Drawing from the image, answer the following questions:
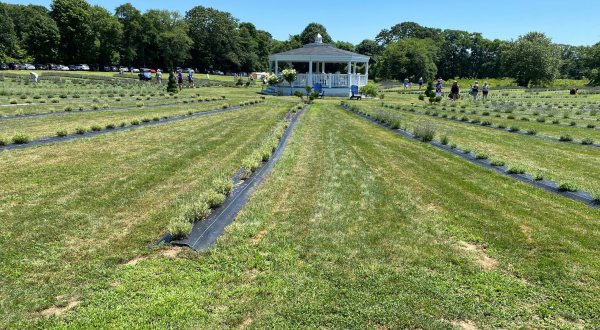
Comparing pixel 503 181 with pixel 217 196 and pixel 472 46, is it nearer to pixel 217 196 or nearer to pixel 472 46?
pixel 217 196

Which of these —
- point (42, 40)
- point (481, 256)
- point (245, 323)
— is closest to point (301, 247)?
point (245, 323)

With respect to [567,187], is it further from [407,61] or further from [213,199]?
[407,61]

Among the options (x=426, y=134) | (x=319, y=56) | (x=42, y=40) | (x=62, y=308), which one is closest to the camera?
(x=62, y=308)

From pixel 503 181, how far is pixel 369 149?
3853mm

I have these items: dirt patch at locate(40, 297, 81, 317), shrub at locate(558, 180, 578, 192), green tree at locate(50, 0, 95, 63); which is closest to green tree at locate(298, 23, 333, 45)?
green tree at locate(50, 0, 95, 63)

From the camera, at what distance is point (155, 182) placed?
23.7 feet

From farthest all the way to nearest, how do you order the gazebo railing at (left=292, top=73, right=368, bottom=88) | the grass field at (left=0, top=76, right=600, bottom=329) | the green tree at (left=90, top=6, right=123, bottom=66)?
the green tree at (left=90, top=6, right=123, bottom=66) < the gazebo railing at (left=292, top=73, right=368, bottom=88) < the grass field at (left=0, top=76, right=600, bottom=329)

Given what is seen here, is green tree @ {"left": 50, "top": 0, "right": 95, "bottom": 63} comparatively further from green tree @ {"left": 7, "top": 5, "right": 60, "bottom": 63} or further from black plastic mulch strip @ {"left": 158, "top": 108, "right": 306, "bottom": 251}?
black plastic mulch strip @ {"left": 158, "top": 108, "right": 306, "bottom": 251}

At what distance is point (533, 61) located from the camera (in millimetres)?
56656

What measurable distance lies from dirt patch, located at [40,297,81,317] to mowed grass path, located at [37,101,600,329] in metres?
0.10

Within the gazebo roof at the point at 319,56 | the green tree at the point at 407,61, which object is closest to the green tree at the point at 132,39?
the green tree at the point at 407,61

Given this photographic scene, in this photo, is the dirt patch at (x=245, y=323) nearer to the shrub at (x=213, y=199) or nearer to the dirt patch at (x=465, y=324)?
the dirt patch at (x=465, y=324)

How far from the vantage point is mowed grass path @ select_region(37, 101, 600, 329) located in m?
3.46

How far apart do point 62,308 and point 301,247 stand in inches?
102
